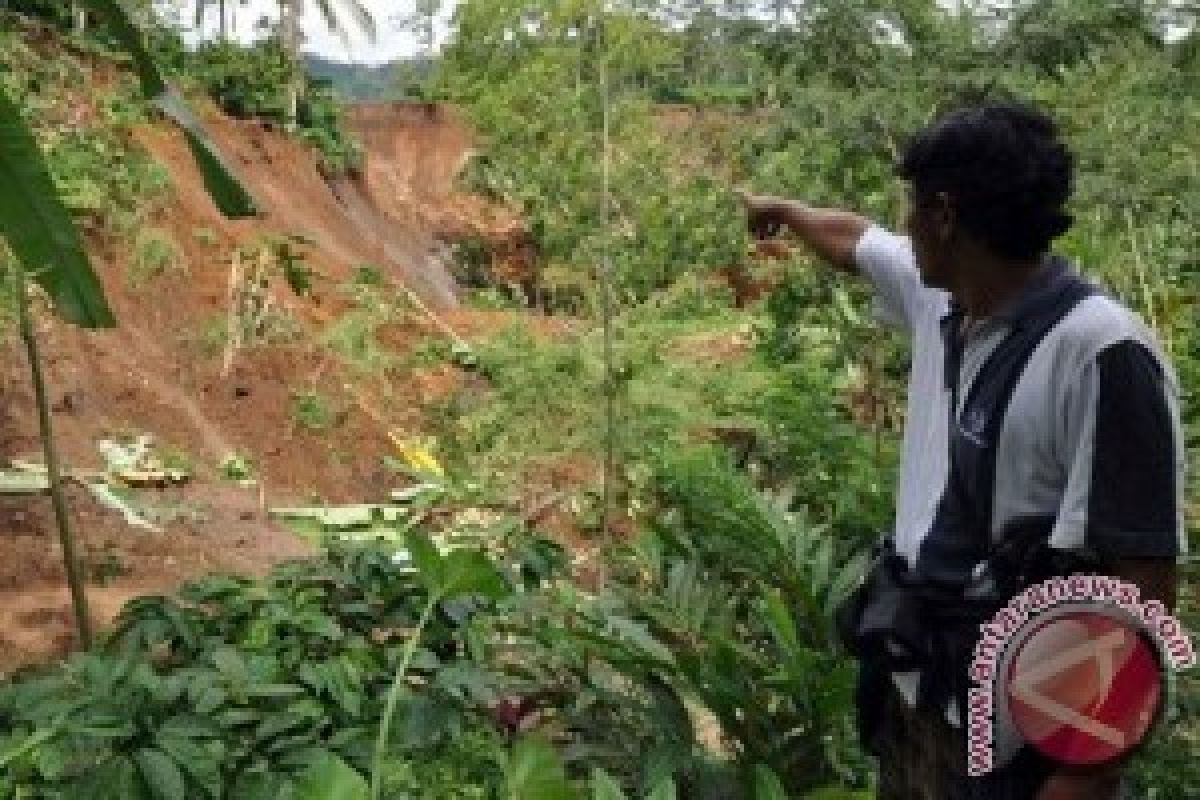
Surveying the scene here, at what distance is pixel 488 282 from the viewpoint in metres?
19.6

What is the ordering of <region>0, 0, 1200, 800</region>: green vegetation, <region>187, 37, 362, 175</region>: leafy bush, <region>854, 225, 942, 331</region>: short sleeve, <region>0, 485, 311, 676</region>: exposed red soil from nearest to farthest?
<region>0, 0, 1200, 800</region>: green vegetation
<region>854, 225, 942, 331</region>: short sleeve
<region>0, 485, 311, 676</region>: exposed red soil
<region>187, 37, 362, 175</region>: leafy bush

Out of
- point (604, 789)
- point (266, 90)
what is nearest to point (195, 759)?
point (604, 789)

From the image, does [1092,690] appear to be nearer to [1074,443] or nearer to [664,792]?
[1074,443]

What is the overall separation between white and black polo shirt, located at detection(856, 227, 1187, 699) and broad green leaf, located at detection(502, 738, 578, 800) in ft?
1.98

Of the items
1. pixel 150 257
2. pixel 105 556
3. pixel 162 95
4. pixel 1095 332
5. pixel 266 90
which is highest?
pixel 266 90

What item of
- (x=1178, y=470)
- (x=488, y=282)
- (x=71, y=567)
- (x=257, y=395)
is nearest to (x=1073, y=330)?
(x=1178, y=470)

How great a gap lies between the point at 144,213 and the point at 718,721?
870 centimetres

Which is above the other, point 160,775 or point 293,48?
point 293,48

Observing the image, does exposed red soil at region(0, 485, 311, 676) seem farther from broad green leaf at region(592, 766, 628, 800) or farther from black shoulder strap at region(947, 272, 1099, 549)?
black shoulder strap at region(947, 272, 1099, 549)

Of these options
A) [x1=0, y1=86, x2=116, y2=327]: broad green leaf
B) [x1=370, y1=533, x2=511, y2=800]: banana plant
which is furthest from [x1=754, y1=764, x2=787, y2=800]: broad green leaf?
[x1=0, y1=86, x2=116, y2=327]: broad green leaf

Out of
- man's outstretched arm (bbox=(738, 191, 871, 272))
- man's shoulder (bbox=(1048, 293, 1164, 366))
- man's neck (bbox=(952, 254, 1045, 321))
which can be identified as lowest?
man's shoulder (bbox=(1048, 293, 1164, 366))

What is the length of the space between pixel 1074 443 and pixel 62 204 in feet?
6.78

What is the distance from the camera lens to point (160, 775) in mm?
1851

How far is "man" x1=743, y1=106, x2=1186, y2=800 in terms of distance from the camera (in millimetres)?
1728
